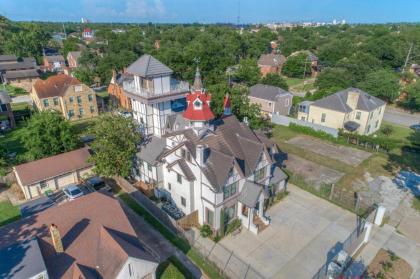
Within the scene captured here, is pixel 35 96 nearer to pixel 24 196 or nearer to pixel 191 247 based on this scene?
pixel 24 196

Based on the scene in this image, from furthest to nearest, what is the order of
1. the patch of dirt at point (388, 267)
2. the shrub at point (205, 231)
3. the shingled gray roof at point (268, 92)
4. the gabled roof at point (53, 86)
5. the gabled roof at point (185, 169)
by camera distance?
the shingled gray roof at point (268, 92)
the gabled roof at point (53, 86)
the gabled roof at point (185, 169)
the shrub at point (205, 231)
the patch of dirt at point (388, 267)

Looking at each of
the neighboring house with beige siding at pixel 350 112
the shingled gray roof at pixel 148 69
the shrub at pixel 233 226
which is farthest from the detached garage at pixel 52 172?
the neighboring house with beige siding at pixel 350 112

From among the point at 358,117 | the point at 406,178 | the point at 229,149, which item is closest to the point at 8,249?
the point at 229,149

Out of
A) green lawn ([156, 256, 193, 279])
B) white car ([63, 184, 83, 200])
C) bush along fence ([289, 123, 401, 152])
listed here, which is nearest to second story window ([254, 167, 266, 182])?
green lawn ([156, 256, 193, 279])

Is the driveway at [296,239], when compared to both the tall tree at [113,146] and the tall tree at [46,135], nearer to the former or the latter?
the tall tree at [113,146]

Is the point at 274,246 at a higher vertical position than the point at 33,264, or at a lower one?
lower

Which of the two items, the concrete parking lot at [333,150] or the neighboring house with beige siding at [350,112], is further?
the neighboring house with beige siding at [350,112]
